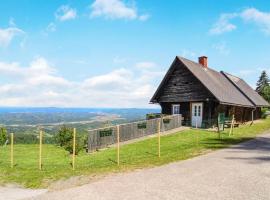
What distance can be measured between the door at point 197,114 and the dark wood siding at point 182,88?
33.3 inches

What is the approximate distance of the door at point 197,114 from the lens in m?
36.4

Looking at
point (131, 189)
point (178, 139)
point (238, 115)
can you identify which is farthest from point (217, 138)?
point (238, 115)

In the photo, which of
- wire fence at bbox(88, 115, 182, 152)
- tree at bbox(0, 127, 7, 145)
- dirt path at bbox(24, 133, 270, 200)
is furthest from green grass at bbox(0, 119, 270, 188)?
tree at bbox(0, 127, 7, 145)

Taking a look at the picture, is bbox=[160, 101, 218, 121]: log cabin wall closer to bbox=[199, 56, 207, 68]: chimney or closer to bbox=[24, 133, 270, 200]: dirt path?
bbox=[199, 56, 207, 68]: chimney

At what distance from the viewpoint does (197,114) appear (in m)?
36.7

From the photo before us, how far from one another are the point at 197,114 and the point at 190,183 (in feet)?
80.5

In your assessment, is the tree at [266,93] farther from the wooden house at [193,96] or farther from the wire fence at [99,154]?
the wire fence at [99,154]

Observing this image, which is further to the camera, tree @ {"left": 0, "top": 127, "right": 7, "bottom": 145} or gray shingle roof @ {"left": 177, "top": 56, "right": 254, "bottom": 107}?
tree @ {"left": 0, "top": 127, "right": 7, "bottom": 145}

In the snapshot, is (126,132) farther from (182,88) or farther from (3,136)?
(3,136)

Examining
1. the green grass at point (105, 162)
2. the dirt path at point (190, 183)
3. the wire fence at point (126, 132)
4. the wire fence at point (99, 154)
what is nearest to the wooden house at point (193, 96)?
the wire fence at point (99, 154)

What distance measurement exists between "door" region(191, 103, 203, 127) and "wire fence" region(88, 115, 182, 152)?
10.2ft

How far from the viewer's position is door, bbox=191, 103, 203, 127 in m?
36.4

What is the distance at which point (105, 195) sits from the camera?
11.7 meters

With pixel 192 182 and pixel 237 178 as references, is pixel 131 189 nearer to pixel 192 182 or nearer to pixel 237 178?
pixel 192 182
